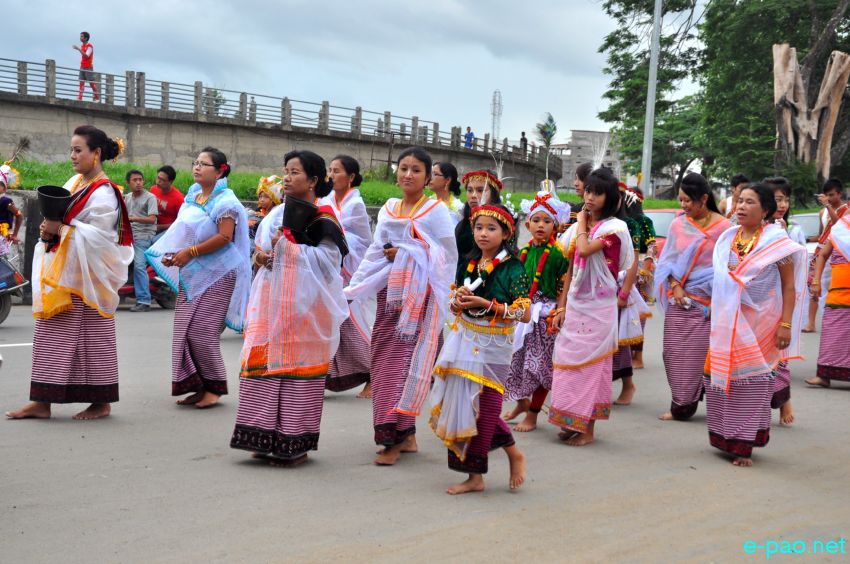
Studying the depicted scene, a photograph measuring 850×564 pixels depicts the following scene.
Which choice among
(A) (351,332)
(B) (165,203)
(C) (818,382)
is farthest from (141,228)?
(C) (818,382)

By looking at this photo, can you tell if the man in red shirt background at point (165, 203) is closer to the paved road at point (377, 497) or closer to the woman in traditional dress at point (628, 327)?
the paved road at point (377, 497)

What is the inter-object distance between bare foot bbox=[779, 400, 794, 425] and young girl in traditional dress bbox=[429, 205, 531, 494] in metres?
3.17

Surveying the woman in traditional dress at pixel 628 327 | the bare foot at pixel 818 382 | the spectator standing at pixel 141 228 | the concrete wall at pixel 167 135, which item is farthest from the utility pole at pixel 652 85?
the woman in traditional dress at pixel 628 327

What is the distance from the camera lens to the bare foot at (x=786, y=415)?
7512 millimetres

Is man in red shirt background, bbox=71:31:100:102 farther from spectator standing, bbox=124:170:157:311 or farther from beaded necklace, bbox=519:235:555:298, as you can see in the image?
beaded necklace, bbox=519:235:555:298

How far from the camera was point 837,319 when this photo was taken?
30.7ft

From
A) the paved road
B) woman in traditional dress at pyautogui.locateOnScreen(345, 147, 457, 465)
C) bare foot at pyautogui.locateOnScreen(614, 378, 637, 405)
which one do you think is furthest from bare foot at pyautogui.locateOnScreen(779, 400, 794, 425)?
woman in traditional dress at pyautogui.locateOnScreen(345, 147, 457, 465)

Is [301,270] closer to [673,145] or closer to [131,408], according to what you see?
[131,408]

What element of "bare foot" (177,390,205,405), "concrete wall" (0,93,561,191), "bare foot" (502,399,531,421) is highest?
"concrete wall" (0,93,561,191)

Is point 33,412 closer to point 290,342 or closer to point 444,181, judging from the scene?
point 290,342

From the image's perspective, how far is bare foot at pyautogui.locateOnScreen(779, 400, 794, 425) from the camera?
751 centimetres

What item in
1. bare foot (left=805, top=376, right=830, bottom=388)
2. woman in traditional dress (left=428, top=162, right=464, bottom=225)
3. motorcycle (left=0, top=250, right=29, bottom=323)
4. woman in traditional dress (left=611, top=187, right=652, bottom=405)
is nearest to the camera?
woman in traditional dress (left=611, top=187, right=652, bottom=405)

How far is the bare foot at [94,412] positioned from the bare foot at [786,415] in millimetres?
5084

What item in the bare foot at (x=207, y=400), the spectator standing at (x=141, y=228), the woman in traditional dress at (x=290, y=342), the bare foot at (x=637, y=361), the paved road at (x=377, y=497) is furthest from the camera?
the spectator standing at (x=141, y=228)
